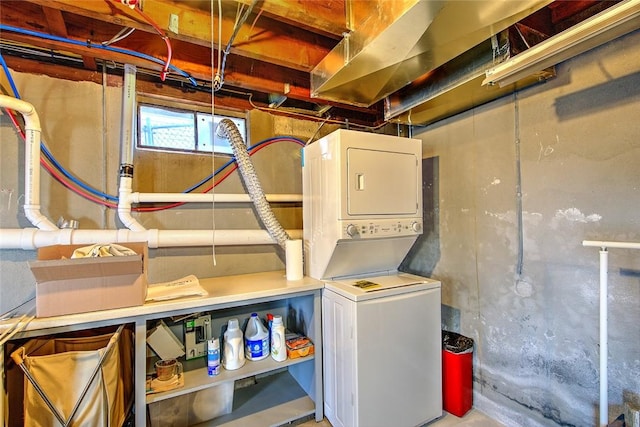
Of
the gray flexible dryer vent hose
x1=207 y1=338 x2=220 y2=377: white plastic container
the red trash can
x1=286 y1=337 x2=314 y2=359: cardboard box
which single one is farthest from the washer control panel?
x1=207 y1=338 x2=220 y2=377: white plastic container

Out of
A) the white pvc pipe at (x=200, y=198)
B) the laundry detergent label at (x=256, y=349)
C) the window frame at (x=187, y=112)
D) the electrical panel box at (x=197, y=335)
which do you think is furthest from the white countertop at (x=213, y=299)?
the window frame at (x=187, y=112)

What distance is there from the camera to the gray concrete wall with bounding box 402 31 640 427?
1431 mm

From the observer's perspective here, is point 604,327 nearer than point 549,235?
Yes

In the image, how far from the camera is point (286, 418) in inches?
70.6

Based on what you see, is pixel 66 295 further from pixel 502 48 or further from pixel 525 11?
pixel 502 48

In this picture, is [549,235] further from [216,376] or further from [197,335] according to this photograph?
[197,335]

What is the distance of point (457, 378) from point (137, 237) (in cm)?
233

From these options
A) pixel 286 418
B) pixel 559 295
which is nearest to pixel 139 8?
pixel 286 418

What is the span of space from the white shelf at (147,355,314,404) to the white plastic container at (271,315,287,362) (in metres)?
0.03

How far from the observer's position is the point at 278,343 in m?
1.83

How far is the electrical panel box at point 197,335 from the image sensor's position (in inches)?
74.2

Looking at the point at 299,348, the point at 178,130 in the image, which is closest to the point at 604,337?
the point at 299,348

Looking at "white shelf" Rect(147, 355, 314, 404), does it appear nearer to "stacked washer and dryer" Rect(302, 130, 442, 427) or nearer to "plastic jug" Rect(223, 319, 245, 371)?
"plastic jug" Rect(223, 319, 245, 371)

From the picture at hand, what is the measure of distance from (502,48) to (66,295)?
2.45 metres
